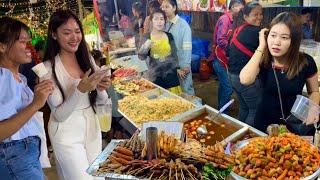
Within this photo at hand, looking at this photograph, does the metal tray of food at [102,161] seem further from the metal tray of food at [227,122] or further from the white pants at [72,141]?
the metal tray of food at [227,122]

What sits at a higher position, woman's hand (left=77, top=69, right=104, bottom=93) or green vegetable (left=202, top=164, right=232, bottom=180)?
woman's hand (left=77, top=69, right=104, bottom=93)

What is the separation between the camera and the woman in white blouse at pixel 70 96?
97.3 inches

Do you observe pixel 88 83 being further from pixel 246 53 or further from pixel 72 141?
pixel 246 53

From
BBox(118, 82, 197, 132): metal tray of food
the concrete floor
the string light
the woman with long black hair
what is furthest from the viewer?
the string light

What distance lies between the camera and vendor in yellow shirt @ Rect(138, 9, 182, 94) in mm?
4164

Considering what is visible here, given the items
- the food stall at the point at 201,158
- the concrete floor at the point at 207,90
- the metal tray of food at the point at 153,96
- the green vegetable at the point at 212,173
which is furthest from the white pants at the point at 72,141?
the concrete floor at the point at 207,90

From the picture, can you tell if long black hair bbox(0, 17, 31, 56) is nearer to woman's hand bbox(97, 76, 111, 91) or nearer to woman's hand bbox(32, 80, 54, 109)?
woman's hand bbox(32, 80, 54, 109)

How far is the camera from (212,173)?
5.31 feet

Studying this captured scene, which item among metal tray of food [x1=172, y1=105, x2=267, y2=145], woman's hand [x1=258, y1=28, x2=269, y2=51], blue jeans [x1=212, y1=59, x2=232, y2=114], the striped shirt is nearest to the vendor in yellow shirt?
blue jeans [x1=212, y1=59, x2=232, y2=114]

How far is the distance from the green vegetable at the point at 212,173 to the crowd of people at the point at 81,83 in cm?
100

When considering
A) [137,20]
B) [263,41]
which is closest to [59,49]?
[263,41]

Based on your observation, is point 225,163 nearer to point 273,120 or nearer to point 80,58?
point 273,120

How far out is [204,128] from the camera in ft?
9.46

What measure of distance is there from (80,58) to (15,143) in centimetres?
91
